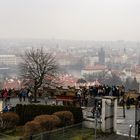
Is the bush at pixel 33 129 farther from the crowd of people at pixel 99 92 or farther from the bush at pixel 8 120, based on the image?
the crowd of people at pixel 99 92

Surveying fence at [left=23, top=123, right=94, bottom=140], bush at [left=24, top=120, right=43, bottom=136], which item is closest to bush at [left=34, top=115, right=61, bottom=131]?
bush at [left=24, top=120, right=43, bottom=136]

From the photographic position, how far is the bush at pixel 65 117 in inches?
720

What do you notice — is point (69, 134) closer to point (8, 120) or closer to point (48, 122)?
point (48, 122)

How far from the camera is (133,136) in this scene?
1645cm

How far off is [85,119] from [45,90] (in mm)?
11433

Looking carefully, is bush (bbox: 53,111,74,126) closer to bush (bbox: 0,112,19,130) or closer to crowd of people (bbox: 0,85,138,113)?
bush (bbox: 0,112,19,130)

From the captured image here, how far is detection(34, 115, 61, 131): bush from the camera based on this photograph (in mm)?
16797

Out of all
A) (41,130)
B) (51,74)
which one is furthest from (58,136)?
(51,74)

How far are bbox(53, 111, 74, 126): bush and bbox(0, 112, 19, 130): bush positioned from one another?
242 cm

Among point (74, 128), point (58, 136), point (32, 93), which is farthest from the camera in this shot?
point (32, 93)

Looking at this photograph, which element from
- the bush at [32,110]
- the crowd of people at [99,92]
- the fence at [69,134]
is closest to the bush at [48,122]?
the fence at [69,134]

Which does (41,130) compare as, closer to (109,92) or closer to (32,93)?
(109,92)

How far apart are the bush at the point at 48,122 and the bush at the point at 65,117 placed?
0.72 m

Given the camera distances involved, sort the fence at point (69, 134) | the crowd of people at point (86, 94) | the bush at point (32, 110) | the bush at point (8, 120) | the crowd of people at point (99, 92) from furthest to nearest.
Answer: the crowd of people at point (99, 92) → the crowd of people at point (86, 94) → the bush at point (32, 110) → the bush at point (8, 120) → the fence at point (69, 134)
